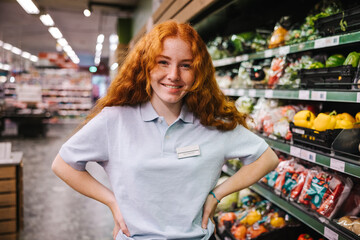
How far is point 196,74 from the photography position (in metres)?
1.28

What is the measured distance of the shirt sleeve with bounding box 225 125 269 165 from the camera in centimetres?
135

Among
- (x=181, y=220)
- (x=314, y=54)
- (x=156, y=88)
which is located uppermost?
(x=314, y=54)

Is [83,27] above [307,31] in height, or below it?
above

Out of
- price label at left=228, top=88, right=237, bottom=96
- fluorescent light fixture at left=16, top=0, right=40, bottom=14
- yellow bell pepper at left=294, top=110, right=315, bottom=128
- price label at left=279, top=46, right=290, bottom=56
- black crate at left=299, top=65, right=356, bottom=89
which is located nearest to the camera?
black crate at left=299, top=65, right=356, bottom=89

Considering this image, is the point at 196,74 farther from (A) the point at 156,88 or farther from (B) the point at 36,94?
(B) the point at 36,94

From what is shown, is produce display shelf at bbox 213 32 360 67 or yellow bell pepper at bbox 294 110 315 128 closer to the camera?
Result: produce display shelf at bbox 213 32 360 67

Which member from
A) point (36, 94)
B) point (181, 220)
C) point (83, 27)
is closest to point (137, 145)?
point (181, 220)

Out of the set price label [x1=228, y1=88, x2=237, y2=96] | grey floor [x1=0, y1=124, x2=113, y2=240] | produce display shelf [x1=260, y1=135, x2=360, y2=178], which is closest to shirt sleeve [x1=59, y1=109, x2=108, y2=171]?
produce display shelf [x1=260, y1=135, x2=360, y2=178]

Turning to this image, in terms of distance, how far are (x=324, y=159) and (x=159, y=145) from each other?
98cm

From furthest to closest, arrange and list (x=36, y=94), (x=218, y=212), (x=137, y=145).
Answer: (x=36, y=94)
(x=218, y=212)
(x=137, y=145)

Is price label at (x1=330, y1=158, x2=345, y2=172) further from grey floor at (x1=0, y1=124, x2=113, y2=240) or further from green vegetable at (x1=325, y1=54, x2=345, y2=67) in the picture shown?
grey floor at (x1=0, y1=124, x2=113, y2=240)

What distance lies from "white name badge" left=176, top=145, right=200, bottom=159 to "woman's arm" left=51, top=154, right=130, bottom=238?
14.4 inches

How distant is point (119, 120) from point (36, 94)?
10.6m

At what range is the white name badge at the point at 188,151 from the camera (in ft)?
4.08
